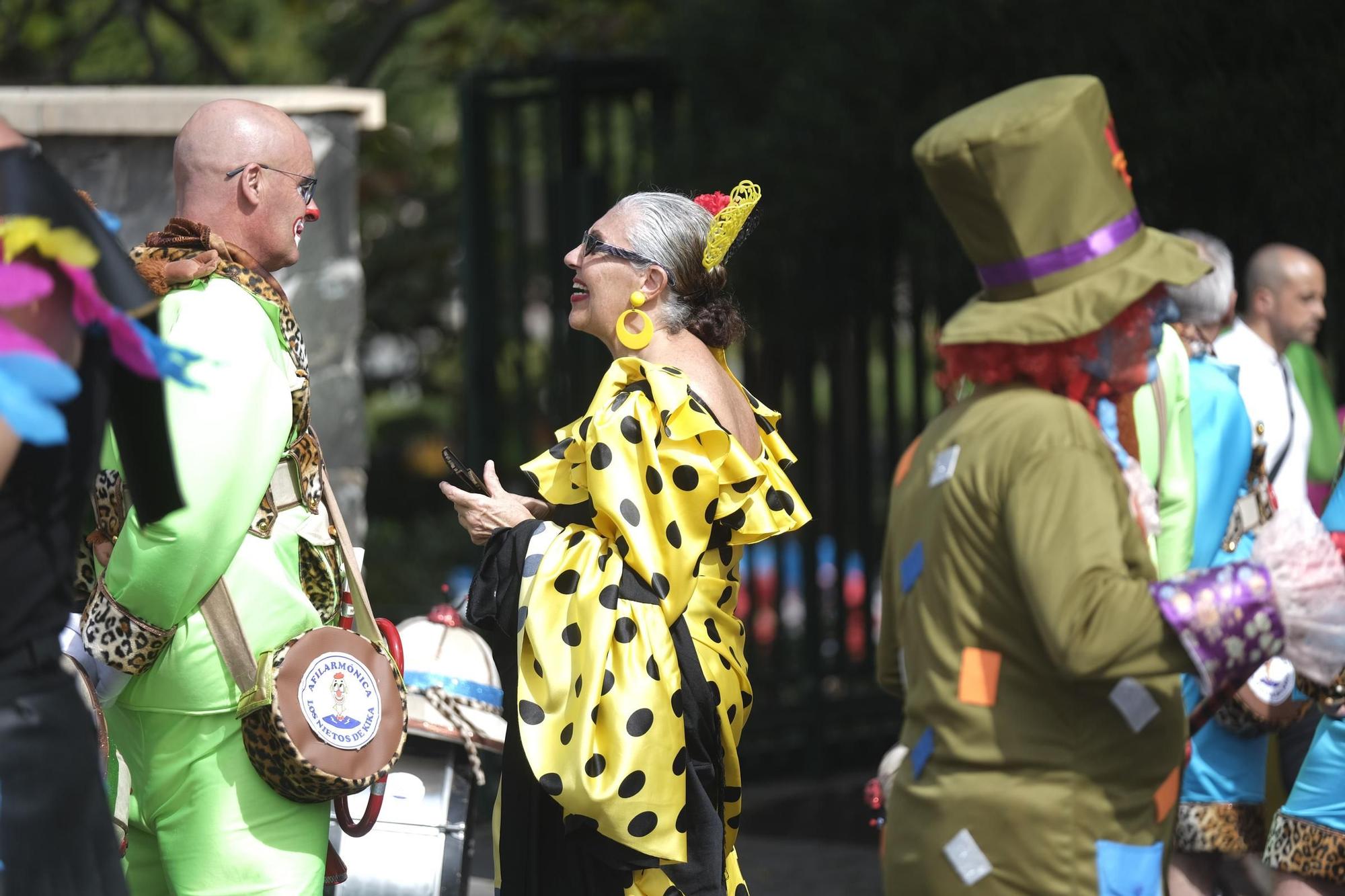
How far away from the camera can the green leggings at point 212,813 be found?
3240mm

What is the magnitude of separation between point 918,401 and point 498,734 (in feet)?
12.3

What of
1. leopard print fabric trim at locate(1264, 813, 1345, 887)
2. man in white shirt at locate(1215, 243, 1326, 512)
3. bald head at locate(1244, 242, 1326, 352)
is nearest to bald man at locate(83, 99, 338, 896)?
leopard print fabric trim at locate(1264, 813, 1345, 887)

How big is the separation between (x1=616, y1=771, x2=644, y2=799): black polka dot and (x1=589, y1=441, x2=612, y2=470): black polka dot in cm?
59

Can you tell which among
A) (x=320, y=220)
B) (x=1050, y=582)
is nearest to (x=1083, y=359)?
(x=1050, y=582)

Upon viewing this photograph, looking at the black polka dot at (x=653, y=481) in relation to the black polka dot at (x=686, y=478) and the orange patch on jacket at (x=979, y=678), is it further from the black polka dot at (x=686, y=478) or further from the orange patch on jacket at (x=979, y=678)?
the orange patch on jacket at (x=979, y=678)

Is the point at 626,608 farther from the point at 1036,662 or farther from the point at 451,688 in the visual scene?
the point at 1036,662

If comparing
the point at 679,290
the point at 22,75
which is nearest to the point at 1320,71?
the point at 679,290

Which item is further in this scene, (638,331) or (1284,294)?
(1284,294)

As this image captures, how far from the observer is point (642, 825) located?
138 inches

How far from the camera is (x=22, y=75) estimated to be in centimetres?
963

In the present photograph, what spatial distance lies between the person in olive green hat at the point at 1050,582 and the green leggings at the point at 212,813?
44.8 inches

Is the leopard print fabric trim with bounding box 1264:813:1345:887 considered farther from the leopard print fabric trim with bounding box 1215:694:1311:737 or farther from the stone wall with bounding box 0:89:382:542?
the stone wall with bounding box 0:89:382:542

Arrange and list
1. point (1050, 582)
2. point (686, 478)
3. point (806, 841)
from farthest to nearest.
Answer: point (806, 841) < point (686, 478) < point (1050, 582)

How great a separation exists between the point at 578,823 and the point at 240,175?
140cm
